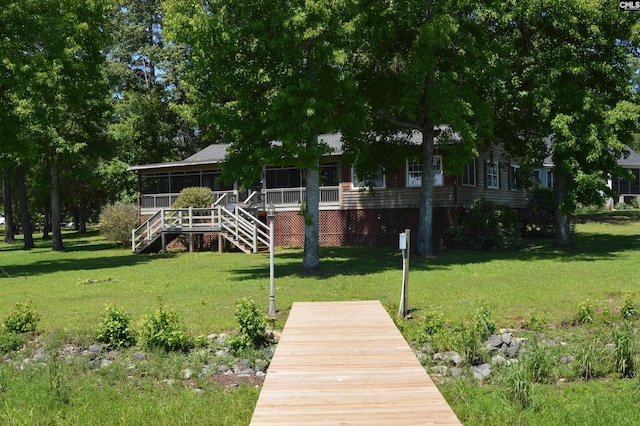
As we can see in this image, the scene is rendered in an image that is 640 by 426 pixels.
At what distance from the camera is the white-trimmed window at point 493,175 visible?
107 feet

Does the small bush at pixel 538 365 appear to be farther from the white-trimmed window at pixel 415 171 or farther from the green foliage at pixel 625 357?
the white-trimmed window at pixel 415 171

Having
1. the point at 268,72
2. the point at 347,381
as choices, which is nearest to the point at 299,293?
the point at 268,72

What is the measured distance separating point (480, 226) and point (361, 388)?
22.6 metres

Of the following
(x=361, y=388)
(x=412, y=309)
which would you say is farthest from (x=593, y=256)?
(x=361, y=388)

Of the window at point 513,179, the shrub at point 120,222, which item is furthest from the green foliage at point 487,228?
the shrub at point 120,222

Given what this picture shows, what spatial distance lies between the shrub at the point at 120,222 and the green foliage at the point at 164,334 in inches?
1017

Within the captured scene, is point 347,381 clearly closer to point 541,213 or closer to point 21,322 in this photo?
point 21,322

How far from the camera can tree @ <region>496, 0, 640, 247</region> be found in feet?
75.0

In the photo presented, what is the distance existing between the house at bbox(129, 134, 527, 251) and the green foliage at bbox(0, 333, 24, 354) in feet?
60.8

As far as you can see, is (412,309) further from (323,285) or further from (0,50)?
(0,50)

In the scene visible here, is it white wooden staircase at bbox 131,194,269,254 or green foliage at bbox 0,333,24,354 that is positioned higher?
white wooden staircase at bbox 131,194,269,254

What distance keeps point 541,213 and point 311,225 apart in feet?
53.7

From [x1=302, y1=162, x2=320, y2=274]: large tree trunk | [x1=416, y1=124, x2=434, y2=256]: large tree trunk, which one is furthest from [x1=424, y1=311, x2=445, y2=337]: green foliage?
[x1=416, y1=124, x2=434, y2=256]: large tree trunk

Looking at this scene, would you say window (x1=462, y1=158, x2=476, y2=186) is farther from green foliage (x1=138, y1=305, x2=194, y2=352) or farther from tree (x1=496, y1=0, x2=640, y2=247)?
green foliage (x1=138, y1=305, x2=194, y2=352)
